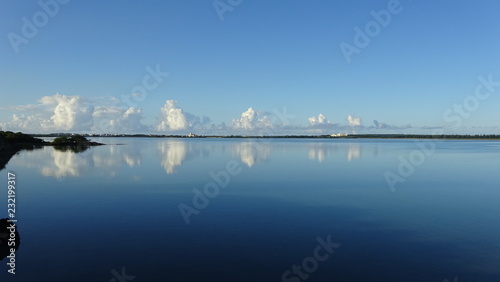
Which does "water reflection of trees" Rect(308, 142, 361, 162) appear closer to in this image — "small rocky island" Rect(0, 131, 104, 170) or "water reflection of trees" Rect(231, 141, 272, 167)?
"water reflection of trees" Rect(231, 141, 272, 167)

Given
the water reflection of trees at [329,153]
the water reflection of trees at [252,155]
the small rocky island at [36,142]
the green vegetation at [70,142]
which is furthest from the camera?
the green vegetation at [70,142]

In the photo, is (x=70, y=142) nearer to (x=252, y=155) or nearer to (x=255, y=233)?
(x=252, y=155)

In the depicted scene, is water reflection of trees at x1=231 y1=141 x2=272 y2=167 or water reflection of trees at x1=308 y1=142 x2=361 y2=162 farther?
water reflection of trees at x1=308 y1=142 x2=361 y2=162

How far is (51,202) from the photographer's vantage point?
83.5ft

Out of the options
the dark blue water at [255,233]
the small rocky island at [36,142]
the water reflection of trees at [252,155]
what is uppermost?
the small rocky island at [36,142]

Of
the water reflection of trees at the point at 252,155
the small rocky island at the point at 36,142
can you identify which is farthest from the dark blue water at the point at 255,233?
the small rocky island at the point at 36,142

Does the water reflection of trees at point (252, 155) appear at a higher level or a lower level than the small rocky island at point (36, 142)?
lower

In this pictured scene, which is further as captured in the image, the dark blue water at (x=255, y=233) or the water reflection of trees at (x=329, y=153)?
the water reflection of trees at (x=329, y=153)

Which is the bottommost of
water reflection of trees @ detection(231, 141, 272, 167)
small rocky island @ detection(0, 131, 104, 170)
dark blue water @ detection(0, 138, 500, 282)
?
dark blue water @ detection(0, 138, 500, 282)

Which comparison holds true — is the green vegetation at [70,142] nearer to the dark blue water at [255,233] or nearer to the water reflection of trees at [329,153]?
the water reflection of trees at [329,153]

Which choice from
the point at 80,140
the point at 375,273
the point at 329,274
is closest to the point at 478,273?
the point at 375,273

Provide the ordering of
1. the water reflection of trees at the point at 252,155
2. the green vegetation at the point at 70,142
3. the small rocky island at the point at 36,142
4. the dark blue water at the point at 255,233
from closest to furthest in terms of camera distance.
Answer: the dark blue water at the point at 255,233, the water reflection of trees at the point at 252,155, the small rocky island at the point at 36,142, the green vegetation at the point at 70,142

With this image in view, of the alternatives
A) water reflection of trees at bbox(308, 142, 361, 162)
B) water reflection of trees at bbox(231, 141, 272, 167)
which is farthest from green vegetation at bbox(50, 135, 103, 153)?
water reflection of trees at bbox(308, 142, 361, 162)

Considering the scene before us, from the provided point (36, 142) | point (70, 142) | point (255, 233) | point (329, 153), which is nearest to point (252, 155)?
point (329, 153)
